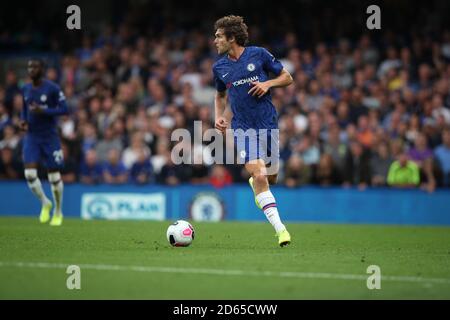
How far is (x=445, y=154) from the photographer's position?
20422 millimetres

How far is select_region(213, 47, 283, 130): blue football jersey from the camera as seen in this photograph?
39.0ft

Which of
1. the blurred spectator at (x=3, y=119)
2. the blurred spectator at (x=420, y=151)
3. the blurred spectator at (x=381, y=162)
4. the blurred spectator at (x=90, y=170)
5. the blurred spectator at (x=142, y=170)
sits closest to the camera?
the blurred spectator at (x=420, y=151)

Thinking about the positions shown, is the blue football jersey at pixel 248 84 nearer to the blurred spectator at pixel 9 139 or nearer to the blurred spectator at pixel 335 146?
the blurred spectator at pixel 335 146

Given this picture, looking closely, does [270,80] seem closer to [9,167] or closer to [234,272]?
[234,272]

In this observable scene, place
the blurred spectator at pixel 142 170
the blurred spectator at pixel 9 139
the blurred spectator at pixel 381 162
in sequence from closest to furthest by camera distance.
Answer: the blurred spectator at pixel 381 162
the blurred spectator at pixel 142 170
the blurred spectator at pixel 9 139

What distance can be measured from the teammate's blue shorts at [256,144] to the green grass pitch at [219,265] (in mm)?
1160

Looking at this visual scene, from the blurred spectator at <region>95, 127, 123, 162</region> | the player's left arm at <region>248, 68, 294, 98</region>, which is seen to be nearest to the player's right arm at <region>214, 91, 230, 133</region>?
the player's left arm at <region>248, 68, 294, 98</region>

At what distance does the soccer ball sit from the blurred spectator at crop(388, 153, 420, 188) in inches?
365

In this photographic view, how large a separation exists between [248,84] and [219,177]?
900 centimetres

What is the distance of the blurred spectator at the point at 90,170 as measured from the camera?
21641 millimetres

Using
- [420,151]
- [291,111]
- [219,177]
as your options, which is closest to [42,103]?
[219,177]

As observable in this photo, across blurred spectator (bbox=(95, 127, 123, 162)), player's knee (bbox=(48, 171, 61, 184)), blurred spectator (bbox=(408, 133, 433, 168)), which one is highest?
blurred spectator (bbox=(95, 127, 123, 162))

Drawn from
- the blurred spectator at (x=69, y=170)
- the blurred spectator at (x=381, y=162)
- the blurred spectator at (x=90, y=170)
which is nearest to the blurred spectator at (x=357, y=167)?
the blurred spectator at (x=381, y=162)

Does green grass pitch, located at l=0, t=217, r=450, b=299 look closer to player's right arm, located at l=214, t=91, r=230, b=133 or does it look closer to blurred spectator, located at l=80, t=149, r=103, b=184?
player's right arm, located at l=214, t=91, r=230, b=133
